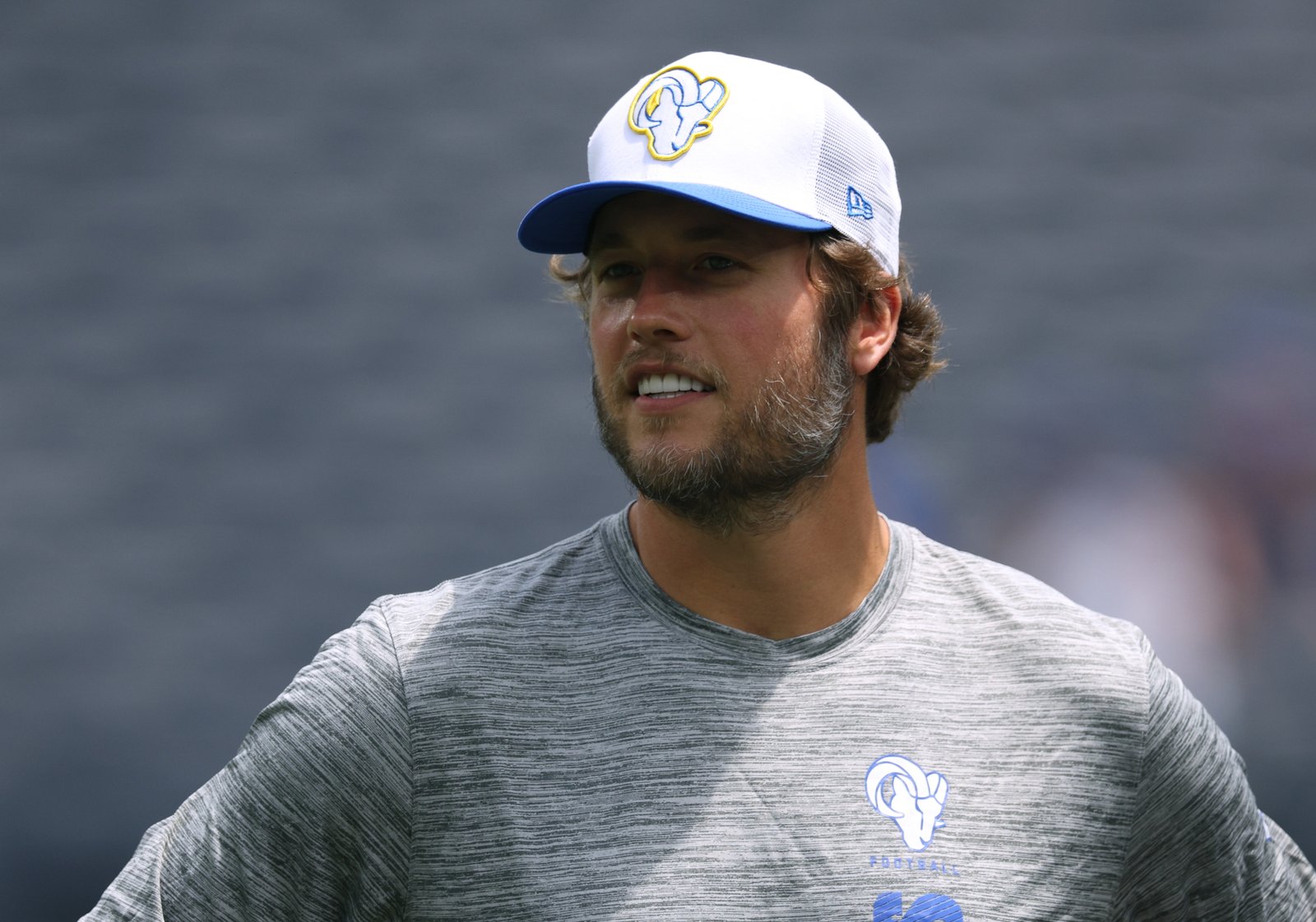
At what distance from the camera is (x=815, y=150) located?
1.80 m

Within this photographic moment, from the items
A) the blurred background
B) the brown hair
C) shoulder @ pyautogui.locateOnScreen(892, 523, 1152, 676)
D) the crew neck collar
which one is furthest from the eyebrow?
the blurred background

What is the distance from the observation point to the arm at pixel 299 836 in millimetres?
1556

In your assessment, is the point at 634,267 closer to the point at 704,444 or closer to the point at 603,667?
the point at 704,444


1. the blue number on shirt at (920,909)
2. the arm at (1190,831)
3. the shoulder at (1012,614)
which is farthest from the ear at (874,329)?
the blue number on shirt at (920,909)

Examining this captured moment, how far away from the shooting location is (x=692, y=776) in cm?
159

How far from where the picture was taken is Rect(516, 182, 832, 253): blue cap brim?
168 cm

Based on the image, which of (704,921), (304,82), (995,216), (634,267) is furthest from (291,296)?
(704,921)

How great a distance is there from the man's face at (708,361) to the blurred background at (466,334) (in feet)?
5.66

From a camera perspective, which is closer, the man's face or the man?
the man

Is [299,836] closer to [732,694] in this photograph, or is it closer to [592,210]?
[732,694]

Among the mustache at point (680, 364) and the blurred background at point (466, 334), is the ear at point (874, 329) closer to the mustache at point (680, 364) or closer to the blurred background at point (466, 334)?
the mustache at point (680, 364)

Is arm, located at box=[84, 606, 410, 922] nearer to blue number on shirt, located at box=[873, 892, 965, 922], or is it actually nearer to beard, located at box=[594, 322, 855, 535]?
beard, located at box=[594, 322, 855, 535]

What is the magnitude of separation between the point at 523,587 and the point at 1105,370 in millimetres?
2376

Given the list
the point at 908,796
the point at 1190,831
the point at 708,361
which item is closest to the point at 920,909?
the point at 908,796
